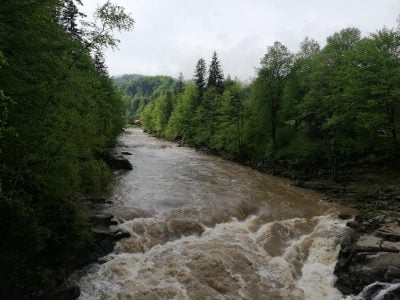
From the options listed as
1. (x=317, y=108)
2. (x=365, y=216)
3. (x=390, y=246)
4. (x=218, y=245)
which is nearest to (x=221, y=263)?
(x=218, y=245)

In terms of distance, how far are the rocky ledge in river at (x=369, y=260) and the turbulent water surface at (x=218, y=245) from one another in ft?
2.12

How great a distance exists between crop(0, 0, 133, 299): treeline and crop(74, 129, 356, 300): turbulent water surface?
2676 mm

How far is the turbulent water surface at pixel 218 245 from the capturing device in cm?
1387

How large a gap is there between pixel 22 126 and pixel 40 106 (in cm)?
88

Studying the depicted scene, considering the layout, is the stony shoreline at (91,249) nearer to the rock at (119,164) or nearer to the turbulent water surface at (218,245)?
the turbulent water surface at (218,245)

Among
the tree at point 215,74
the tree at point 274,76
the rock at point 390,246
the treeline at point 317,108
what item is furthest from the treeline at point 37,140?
the tree at point 215,74

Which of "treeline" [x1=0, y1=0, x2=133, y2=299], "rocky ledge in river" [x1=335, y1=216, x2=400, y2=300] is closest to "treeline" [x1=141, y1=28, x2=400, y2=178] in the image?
"rocky ledge in river" [x1=335, y1=216, x2=400, y2=300]

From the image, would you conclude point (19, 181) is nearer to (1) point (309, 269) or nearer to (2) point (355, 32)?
(1) point (309, 269)

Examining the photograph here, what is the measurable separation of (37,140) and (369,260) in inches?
528

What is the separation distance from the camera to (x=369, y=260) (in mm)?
14625

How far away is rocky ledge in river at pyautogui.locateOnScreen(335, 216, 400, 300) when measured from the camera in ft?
45.3

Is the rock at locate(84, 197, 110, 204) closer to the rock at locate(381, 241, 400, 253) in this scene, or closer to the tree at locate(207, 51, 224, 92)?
the rock at locate(381, 241, 400, 253)

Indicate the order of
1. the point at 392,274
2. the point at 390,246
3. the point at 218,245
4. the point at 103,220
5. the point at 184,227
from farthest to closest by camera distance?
the point at 184,227, the point at 103,220, the point at 218,245, the point at 390,246, the point at 392,274

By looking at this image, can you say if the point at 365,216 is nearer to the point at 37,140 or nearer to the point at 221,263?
the point at 221,263
